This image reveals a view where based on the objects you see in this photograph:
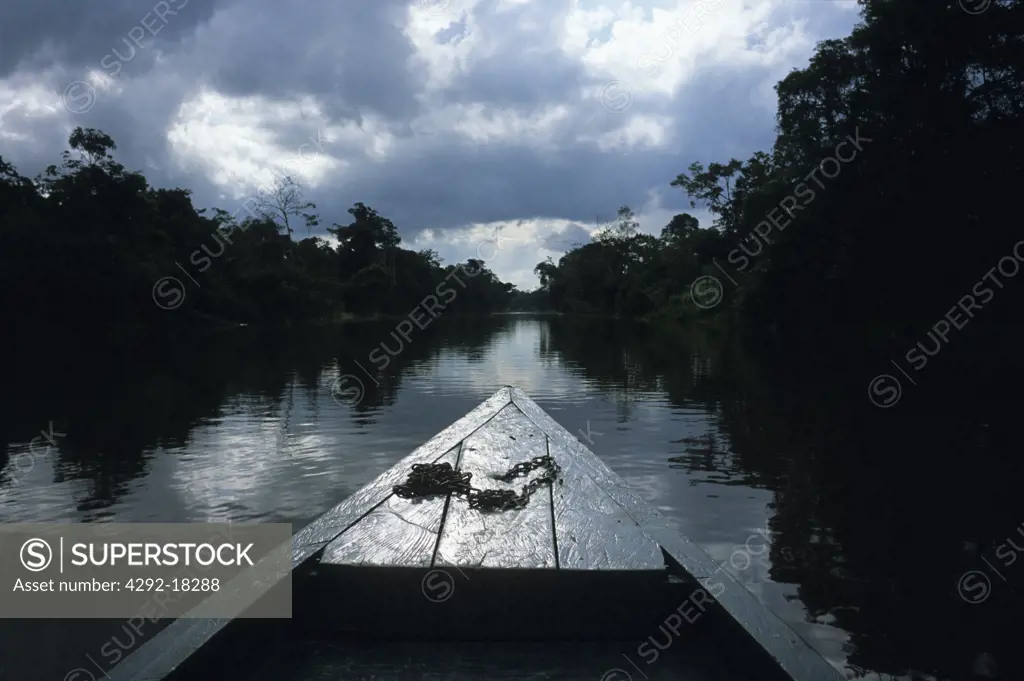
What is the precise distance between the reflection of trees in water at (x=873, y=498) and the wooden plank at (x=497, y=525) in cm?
159

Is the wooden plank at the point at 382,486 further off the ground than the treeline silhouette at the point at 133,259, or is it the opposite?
the treeline silhouette at the point at 133,259

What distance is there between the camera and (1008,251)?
20.3 m

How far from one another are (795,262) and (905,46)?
25.3 feet

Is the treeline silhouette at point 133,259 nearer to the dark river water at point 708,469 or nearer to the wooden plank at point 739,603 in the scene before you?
the dark river water at point 708,469

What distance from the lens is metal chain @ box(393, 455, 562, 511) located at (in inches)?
143

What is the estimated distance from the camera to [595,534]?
9.91 feet

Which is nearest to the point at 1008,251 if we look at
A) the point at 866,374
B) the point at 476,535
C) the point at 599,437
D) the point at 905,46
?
the point at 905,46

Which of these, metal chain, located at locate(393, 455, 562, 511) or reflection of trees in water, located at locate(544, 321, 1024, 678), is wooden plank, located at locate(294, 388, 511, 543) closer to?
metal chain, located at locate(393, 455, 562, 511)

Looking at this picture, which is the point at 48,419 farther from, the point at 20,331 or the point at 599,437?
the point at 20,331

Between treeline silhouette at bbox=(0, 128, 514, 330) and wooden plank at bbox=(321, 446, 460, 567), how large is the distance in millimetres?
29971

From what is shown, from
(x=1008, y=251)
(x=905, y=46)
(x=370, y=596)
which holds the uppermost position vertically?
(x=905, y=46)

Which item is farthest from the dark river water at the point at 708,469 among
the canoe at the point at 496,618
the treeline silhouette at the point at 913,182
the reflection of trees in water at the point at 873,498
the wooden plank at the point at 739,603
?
the treeline silhouette at the point at 913,182

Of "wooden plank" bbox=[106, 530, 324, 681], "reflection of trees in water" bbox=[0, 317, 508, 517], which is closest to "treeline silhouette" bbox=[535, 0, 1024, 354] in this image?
"reflection of trees in water" bbox=[0, 317, 508, 517]

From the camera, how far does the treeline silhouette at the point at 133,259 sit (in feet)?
93.6
